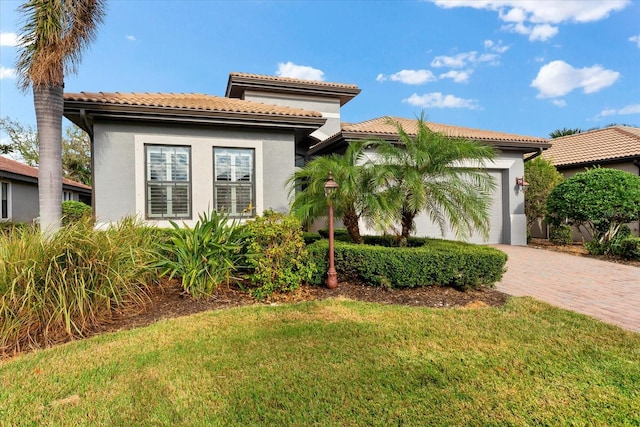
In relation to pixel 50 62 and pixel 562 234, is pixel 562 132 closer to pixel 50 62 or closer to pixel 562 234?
pixel 562 234

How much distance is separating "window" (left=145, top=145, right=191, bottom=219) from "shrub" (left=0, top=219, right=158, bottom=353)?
10.3 ft

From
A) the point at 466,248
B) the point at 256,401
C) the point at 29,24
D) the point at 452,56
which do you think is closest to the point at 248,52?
the point at 29,24

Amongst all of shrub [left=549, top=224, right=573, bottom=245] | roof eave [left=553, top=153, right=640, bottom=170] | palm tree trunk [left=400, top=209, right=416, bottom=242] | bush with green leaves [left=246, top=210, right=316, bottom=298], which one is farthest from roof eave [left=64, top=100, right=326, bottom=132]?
roof eave [left=553, top=153, right=640, bottom=170]

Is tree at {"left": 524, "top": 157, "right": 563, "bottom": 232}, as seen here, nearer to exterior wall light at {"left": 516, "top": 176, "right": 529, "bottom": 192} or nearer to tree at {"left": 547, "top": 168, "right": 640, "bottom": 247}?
exterior wall light at {"left": 516, "top": 176, "right": 529, "bottom": 192}

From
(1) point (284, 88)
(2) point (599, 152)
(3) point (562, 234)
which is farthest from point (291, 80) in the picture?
(2) point (599, 152)

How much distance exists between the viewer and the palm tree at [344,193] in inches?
263

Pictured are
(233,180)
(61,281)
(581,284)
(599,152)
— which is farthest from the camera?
(599,152)

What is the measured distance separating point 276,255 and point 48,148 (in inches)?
204

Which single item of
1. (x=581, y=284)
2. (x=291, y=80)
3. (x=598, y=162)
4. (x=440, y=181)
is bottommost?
(x=581, y=284)

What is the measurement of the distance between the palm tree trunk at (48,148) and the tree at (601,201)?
14.7 meters

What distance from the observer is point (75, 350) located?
3936 mm

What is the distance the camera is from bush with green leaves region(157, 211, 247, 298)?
5824 mm

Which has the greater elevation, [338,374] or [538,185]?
[538,185]

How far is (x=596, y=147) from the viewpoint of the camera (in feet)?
53.4
